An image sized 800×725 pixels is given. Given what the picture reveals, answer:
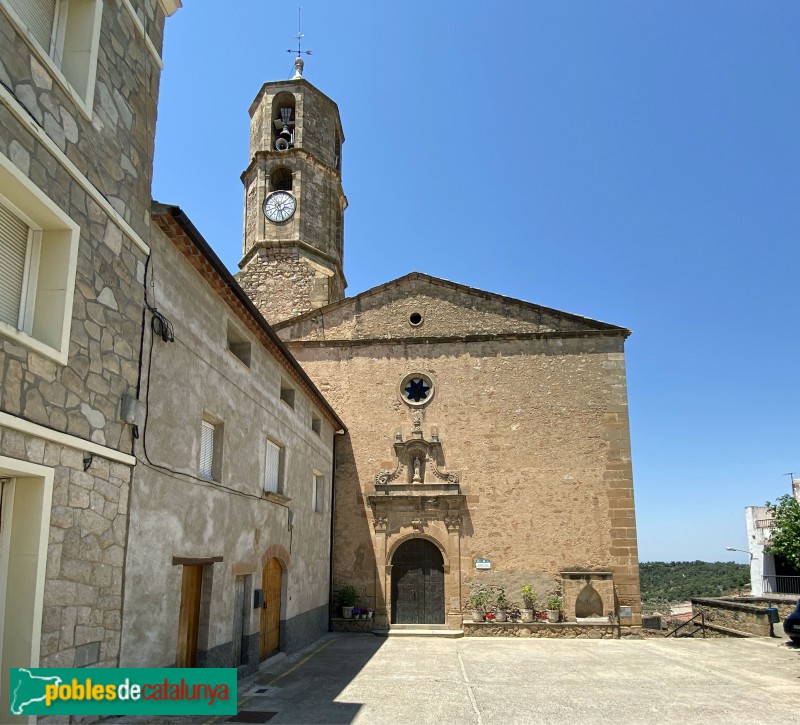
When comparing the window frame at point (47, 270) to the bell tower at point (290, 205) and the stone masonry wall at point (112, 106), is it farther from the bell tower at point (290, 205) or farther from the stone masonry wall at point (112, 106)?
the bell tower at point (290, 205)

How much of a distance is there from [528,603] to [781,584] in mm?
22837

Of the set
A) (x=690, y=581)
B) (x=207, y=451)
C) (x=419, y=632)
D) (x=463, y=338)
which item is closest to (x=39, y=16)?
(x=207, y=451)

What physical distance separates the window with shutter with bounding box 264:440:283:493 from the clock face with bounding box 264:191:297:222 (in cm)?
1254

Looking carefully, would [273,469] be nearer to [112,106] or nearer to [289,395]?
[289,395]

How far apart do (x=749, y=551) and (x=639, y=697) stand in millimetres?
30404

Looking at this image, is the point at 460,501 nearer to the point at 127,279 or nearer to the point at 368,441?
the point at 368,441

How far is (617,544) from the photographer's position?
1811 cm

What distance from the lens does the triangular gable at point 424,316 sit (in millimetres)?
19859

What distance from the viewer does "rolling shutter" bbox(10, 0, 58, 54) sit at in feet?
18.5

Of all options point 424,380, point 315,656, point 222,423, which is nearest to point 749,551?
point 424,380

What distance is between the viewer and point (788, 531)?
15180 mm

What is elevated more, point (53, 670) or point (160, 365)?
point (160, 365)

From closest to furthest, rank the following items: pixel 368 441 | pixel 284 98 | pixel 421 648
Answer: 1. pixel 421 648
2. pixel 368 441
3. pixel 284 98

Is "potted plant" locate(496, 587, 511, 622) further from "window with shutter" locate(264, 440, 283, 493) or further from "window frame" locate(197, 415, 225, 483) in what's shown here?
"window frame" locate(197, 415, 225, 483)
